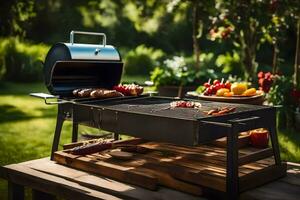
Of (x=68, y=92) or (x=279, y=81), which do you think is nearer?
(x=68, y=92)

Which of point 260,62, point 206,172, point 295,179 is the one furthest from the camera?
point 260,62

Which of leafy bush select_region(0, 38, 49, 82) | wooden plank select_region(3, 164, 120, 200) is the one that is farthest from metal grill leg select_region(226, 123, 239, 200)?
leafy bush select_region(0, 38, 49, 82)

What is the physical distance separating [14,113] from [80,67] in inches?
218

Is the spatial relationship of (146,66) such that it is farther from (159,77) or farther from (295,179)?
(295,179)

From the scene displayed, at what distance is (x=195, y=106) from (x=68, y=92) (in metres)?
1.32

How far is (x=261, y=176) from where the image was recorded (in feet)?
12.1

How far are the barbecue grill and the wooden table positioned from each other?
0.88 feet

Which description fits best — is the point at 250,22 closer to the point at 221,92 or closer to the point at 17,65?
the point at 221,92

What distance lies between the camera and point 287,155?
5980 millimetres

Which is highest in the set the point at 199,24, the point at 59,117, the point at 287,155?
the point at 199,24

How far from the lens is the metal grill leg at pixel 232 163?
3.21m

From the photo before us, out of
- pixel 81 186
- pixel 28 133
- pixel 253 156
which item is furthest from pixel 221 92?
pixel 28 133

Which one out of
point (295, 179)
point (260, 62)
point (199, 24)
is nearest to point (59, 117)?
point (295, 179)

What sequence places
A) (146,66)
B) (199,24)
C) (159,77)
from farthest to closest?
(146,66), (199,24), (159,77)
